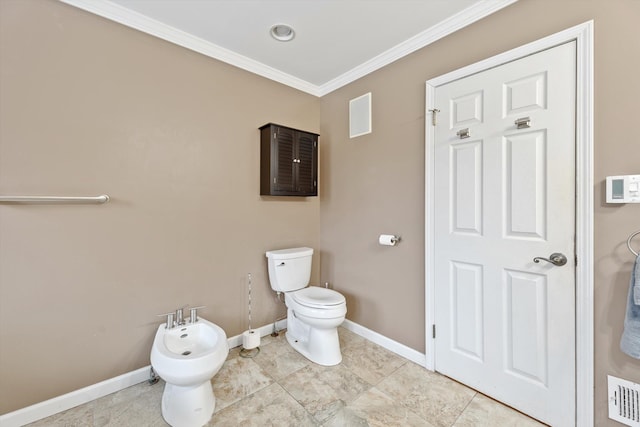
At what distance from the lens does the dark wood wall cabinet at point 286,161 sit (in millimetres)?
2328

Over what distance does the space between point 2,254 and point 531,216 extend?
287 cm

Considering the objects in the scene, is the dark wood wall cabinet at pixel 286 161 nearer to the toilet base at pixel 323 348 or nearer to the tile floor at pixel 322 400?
the toilet base at pixel 323 348

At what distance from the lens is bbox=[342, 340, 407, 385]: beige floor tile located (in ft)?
6.25

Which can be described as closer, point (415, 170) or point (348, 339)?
point (415, 170)

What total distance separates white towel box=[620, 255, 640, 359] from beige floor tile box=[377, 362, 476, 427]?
0.86 metres

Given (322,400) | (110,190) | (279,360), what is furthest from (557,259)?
(110,190)

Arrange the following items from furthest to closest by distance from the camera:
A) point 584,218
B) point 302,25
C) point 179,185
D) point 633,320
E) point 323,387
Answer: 1. point 179,185
2. point 302,25
3. point 323,387
4. point 584,218
5. point 633,320

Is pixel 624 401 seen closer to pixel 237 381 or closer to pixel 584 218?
pixel 584 218

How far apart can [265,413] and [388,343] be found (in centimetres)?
111

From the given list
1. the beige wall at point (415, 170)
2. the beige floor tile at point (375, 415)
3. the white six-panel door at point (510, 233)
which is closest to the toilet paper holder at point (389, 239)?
the beige wall at point (415, 170)

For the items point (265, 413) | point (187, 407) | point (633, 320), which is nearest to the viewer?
point (633, 320)

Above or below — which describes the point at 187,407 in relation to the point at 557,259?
below

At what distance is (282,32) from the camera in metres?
1.96

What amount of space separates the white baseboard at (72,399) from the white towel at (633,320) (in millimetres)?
2651
